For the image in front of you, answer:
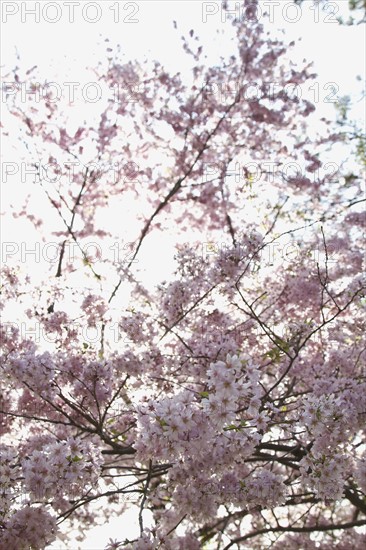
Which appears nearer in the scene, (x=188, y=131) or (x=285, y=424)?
(x=285, y=424)

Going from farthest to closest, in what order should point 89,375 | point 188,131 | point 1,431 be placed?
1. point 188,131
2. point 1,431
3. point 89,375

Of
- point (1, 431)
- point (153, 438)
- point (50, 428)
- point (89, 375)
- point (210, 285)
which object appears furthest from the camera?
point (50, 428)

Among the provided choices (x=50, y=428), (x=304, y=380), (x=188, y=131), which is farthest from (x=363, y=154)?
(x=50, y=428)

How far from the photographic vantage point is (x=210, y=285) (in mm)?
5836

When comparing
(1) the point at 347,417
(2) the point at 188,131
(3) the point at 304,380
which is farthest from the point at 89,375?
(2) the point at 188,131

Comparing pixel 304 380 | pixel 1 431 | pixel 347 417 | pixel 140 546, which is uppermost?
pixel 1 431

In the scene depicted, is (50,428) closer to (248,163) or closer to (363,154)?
(248,163)

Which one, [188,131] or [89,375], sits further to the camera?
[188,131]

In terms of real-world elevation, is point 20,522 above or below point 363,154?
below

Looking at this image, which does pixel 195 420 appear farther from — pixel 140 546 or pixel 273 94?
pixel 273 94

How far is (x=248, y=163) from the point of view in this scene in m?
10.4

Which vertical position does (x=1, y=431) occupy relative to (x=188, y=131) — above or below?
below

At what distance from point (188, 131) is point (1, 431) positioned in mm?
6614

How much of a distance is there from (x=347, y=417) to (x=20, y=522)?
2393 millimetres
